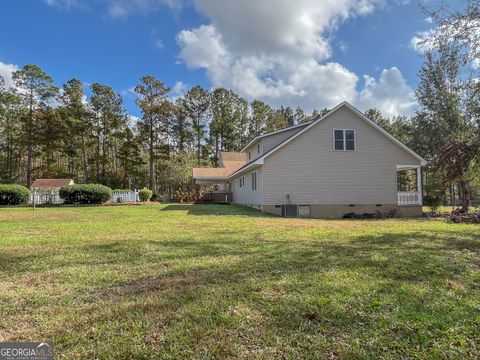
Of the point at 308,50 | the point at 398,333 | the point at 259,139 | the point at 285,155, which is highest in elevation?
the point at 308,50

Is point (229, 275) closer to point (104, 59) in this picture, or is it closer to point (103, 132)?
point (104, 59)

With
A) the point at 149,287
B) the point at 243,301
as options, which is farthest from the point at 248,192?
the point at 243,301

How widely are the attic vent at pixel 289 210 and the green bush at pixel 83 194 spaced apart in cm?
1452

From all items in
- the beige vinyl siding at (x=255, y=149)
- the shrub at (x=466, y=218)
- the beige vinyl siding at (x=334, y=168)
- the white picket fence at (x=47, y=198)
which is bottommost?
the shrub at (x=466, y=218)

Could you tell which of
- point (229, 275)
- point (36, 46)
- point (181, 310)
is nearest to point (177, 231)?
point (229, 275)

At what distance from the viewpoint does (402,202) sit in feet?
58.4

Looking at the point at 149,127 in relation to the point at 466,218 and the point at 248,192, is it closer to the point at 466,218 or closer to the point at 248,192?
the point at 248,192

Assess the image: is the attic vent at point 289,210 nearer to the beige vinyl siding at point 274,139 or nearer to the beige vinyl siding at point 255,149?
the beige vinyl siding at point 274,139

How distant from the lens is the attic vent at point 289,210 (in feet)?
53.5

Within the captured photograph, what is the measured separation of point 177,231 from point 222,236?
5.09 ft

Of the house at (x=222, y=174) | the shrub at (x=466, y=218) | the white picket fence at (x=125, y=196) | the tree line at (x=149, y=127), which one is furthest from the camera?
the house at (x=222, y=174)

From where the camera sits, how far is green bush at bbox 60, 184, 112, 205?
23000mm

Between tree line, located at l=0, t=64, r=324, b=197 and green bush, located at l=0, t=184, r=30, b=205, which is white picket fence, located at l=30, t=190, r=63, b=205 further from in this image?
tree line, located at l=0, t=64, r=324, b=197

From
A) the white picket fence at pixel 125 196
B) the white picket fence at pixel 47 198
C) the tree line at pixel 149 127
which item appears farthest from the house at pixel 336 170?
the white picket fence at pixel 47 198
